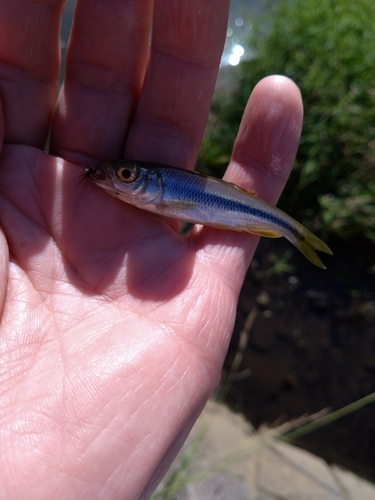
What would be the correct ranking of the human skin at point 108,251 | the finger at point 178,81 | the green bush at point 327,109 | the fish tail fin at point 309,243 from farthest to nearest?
the green bush at point 327,109 < the fish tail fin at point 309,243 < the finger at point 178,81 < the human skin at point 108,251

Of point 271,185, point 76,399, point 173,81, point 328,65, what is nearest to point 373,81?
point 328,65

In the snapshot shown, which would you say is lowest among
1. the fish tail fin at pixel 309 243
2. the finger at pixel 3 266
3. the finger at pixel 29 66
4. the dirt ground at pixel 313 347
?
the dirt ground at pixel 313 347

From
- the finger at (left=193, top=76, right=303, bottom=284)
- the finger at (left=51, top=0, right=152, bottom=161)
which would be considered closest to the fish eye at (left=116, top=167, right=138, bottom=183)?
the finger at (left=51, top=0, right=152, bottom=161)

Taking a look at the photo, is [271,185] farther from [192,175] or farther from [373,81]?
[373,81]

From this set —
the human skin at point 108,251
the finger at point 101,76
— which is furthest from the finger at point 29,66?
the finger at point 101,76

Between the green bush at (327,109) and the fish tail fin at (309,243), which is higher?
the green bush at (327,109)

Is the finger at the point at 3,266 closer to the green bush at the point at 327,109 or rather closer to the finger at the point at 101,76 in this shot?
the finger at the point at 101,76
